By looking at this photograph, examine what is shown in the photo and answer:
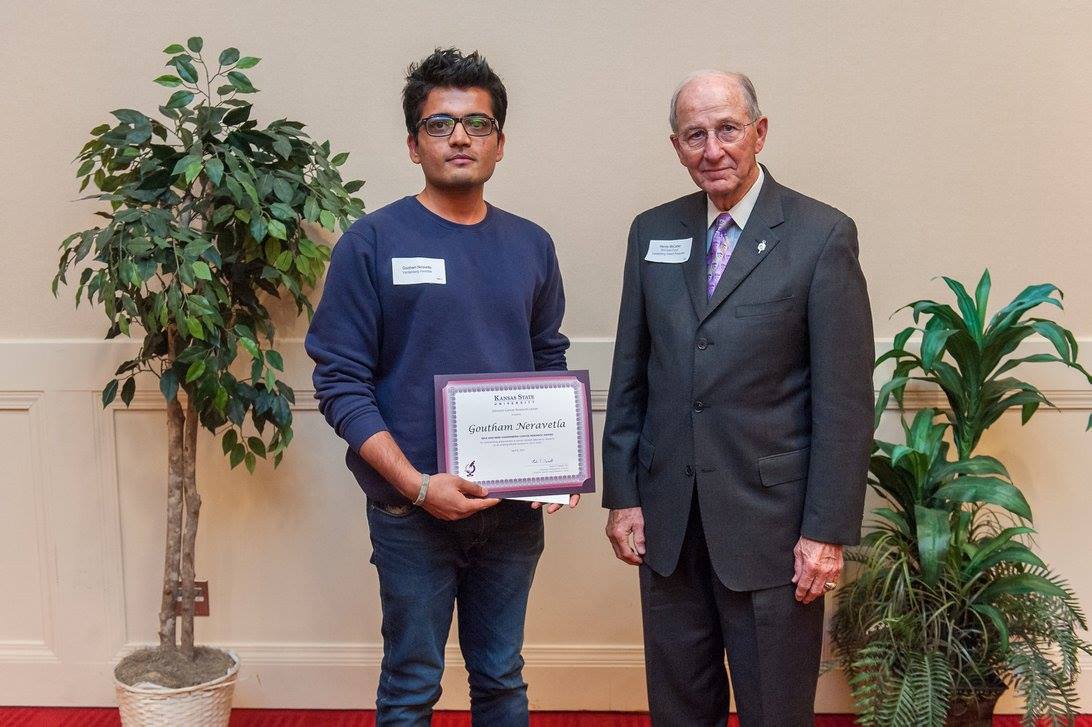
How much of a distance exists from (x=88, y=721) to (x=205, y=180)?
1.79 m

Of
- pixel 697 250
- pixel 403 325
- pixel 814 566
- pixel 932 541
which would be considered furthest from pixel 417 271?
pixel 932 541

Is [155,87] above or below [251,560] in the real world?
above

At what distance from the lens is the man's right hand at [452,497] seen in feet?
5.75

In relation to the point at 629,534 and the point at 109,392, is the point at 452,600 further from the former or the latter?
the point at 109,392

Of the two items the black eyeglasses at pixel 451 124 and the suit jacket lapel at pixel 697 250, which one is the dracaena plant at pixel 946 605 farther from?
the black eyeglasses at pixel 451 124

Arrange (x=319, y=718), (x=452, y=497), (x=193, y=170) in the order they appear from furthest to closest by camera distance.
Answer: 1. (x=319, y=718)
2. (x=193, y=170)
3. (x=452, y=497)

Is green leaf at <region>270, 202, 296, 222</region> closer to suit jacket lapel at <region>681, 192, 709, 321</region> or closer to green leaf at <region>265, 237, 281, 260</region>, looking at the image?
green leaf at <region>265, 237, 281, 260</region>

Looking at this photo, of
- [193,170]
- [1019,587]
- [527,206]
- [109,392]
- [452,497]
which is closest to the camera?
[452,497]

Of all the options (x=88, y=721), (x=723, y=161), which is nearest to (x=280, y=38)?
(x=723, y=161)

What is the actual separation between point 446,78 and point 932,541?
167 centimetres

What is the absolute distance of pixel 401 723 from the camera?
1886 millimetres

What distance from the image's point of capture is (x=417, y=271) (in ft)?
5.96

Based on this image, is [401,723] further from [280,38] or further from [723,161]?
[280,38]

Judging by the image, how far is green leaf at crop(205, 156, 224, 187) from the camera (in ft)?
7.47
